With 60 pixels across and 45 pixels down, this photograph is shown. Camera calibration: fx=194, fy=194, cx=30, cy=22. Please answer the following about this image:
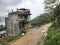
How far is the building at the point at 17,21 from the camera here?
49397 mm

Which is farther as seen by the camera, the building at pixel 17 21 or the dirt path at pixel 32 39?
the building at pixel 17 21

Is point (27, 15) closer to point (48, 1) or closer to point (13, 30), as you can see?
point (13, 30)

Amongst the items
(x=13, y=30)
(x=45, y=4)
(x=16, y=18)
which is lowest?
(x=13, y=30)

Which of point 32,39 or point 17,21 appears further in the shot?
point 17,21

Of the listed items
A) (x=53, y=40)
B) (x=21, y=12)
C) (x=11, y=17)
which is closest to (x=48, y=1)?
(x=21, y=12)

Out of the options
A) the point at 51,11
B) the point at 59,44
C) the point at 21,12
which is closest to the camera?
the point at 59,44

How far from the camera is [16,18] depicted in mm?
49656

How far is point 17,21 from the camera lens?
164 ft

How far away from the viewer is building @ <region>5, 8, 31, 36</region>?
49.4 meters

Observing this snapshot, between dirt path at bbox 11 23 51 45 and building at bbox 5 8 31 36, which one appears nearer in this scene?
dirt path at bbox 11 23 51 45

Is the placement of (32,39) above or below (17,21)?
below

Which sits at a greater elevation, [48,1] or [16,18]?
[48,1]

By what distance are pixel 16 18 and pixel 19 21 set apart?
1098 mm

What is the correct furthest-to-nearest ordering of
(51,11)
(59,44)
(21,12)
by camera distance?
(21,12)
(51,11)
(59,44)
